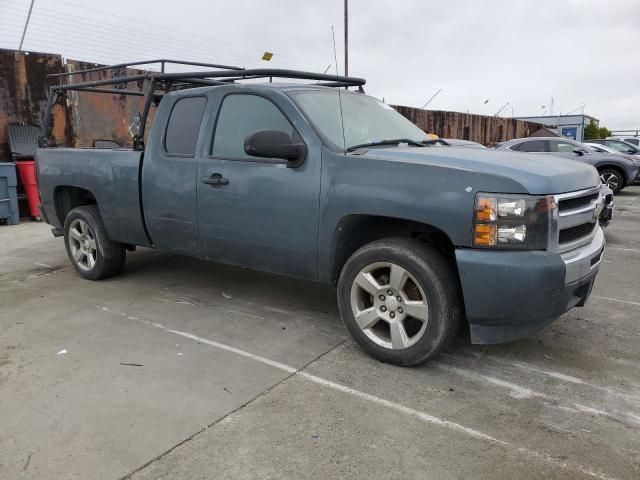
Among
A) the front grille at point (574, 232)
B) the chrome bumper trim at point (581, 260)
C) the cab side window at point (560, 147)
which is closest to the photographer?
the chrome bumper trim at point (581, 260)

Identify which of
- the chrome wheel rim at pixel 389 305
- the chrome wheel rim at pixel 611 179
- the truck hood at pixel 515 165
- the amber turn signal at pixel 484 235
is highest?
the truck hood at pixel 515 165

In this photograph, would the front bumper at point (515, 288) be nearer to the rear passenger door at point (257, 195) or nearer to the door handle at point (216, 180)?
the rear passenger door at point (257, 195)

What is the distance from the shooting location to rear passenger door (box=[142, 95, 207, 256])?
435 cm

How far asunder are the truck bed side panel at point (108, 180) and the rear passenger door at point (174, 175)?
17 cm

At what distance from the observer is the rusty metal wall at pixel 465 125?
65.0 feet

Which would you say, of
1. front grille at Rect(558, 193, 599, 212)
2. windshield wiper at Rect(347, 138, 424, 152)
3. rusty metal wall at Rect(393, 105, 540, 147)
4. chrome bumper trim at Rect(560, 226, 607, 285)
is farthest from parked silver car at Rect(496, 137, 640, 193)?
chrome bumper trim at Rect(560, 226, 607, 285)

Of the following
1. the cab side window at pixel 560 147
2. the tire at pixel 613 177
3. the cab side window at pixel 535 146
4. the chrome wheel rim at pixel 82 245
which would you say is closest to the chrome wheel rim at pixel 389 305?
the chrome wheel rim at pixel 82 245

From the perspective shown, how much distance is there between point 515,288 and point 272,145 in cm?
180

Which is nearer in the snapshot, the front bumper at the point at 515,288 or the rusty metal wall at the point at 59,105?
the front bumper at the point at 515,288

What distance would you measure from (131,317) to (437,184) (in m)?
2.83

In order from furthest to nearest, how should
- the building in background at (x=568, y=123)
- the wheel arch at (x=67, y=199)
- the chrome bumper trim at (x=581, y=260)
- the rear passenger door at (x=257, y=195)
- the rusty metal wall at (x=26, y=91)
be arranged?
the building in background at (x=568, y=123), the rusty metal wall at (x=26, y=91), the wheel arch at (x=67, y=199), the rear passenger door at (x=257, y=195), the chrome bumper trim at (x=581, y=260)

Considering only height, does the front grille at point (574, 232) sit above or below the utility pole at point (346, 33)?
below

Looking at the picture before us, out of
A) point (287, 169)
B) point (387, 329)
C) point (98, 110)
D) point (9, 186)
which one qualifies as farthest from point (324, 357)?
point (98, 110)

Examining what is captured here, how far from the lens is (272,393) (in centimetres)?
310
